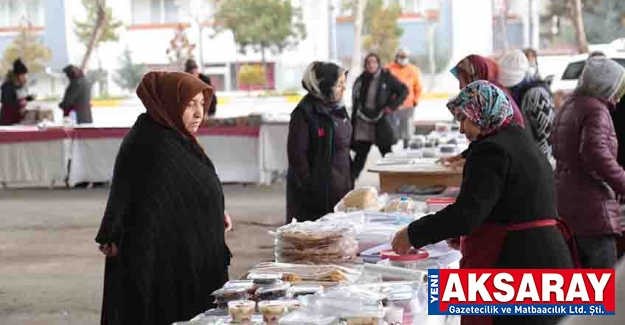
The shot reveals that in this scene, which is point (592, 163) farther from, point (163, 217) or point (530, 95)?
point (163, 217)

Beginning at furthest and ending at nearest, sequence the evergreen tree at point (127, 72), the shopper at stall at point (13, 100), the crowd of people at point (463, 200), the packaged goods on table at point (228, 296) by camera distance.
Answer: the evergreen tree at point (127, 72) → the shopper at stall at point (13, 100) → the crowd of people at point (463, 200) → the packaged goods on table at point (228, 296)

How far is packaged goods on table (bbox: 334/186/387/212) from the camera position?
4418 mm

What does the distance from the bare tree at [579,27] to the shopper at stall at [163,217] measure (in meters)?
17.2

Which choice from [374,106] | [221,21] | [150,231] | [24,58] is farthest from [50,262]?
[24,58]

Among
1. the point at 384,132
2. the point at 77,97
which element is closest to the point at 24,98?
the point at 77,97

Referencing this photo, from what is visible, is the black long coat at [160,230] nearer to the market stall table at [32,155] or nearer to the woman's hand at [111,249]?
the woman's hand at [111,249]

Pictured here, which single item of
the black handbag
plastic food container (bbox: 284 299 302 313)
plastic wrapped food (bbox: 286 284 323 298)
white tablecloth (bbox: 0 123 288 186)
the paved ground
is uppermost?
plastic food container (bbox: 284 299 302 313)

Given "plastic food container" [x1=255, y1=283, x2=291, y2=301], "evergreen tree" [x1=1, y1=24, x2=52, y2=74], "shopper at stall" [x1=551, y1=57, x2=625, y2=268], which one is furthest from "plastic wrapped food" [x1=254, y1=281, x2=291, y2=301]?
"evergreen tree" [x1=1, y1=24, x2=52, y2=74]

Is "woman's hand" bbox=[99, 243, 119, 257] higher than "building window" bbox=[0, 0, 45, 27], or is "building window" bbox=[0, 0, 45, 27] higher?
"building window" bbox=[0, 0, 45, 27]

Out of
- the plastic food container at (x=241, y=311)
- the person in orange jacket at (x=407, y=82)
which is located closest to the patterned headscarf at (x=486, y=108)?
the plastic food container at (x=241, y=311)

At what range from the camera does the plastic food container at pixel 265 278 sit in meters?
2.89

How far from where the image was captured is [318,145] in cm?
541

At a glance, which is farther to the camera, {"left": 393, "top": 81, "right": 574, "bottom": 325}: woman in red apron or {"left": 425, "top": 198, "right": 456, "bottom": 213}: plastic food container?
{"left": 425, "top": 198, "right": 456, "bottom": 213}: plastic food container

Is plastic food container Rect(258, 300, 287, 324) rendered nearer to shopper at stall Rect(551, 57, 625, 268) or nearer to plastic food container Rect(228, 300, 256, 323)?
plastic food container Rect(228, 300, 256, 323)
